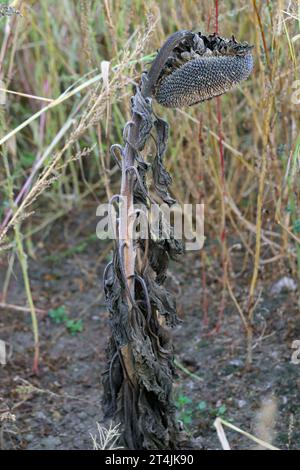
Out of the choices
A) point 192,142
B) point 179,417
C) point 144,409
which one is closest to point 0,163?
point 192,142

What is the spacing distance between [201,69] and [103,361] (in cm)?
114

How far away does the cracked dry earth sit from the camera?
6.16ft

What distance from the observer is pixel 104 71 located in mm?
1620

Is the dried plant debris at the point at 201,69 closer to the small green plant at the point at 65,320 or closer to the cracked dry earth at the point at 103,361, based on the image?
the cracked dry earth at the point at 103,361

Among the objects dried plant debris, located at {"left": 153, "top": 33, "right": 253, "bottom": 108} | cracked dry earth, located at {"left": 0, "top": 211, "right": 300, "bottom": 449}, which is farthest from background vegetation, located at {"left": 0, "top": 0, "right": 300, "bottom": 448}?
dried plant debris, located at {"left": 153, "top": 33, "right": 253, "bottom": 108}

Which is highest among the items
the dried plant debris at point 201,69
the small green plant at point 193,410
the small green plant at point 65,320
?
the dried plant debris at point 201,69

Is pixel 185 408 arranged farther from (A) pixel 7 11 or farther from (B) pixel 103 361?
(A) pixel 7 11

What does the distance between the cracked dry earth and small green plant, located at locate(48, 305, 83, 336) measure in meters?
0.02

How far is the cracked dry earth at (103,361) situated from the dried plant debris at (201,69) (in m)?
0.77

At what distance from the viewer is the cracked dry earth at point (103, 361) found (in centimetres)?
188

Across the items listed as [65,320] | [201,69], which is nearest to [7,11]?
[201,69]

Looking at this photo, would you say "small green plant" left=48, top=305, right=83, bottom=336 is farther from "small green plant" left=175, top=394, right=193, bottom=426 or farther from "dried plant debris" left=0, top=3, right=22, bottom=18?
"dried plant debris" left=0, top=3, right=22, bottom=18

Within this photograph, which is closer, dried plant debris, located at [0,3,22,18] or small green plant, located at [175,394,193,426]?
dried plant debris, located at [0,3,22,18]

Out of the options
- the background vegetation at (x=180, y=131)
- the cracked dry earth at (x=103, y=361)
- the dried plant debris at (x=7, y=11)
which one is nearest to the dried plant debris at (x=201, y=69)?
the background vegetation at (x=180, y=131)
